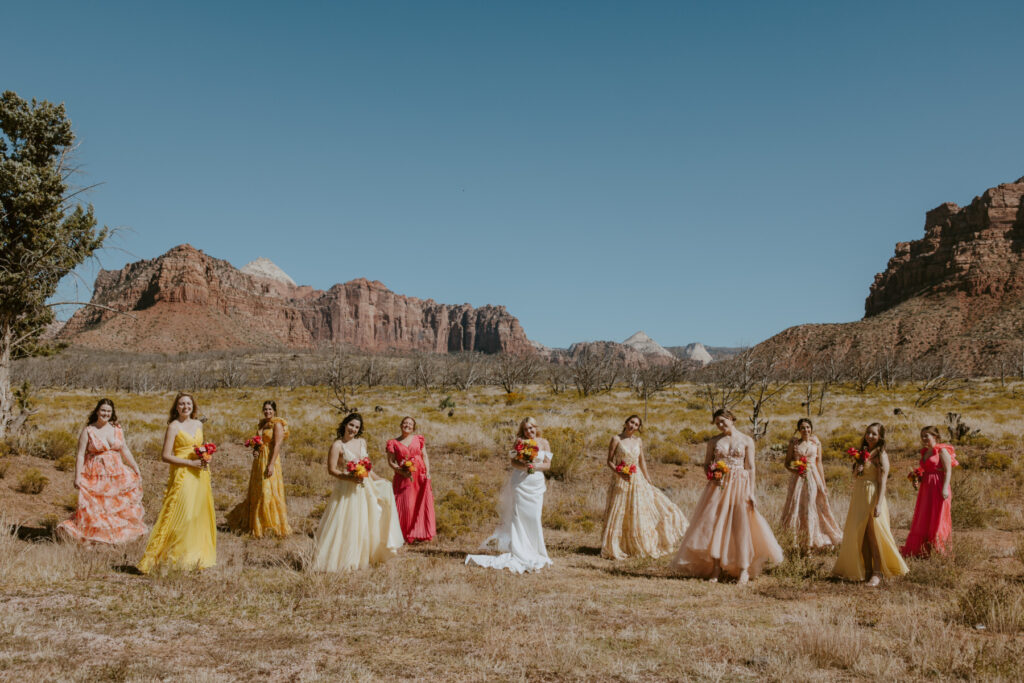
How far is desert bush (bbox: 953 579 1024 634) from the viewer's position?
5656 mm

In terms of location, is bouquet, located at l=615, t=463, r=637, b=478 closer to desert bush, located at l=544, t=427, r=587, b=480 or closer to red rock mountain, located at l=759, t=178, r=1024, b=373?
desert bush, located at l=544, t=427, r=587, b=480

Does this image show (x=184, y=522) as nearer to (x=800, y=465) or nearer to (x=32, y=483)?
(x=32, y=483)

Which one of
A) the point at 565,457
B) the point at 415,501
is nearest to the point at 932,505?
the point at 415,501

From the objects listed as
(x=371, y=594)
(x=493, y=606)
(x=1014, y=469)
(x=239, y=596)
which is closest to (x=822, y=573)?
(x=493, y=606)

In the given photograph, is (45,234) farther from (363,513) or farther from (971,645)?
(971,645)

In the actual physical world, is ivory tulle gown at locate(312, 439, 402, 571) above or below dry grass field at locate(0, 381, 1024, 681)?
above

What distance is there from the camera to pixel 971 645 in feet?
16.9

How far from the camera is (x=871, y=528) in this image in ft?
24.1

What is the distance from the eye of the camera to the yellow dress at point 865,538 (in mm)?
7285

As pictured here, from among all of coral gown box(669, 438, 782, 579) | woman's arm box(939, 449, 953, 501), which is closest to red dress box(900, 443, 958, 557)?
woman's arm box(939, 449, 953, 501)

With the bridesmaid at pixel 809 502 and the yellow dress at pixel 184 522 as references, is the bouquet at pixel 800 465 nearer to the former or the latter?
the bridesmaid at pixel 809 502

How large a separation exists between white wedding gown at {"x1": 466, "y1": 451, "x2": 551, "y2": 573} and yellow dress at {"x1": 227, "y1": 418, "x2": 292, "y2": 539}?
3.31 meters

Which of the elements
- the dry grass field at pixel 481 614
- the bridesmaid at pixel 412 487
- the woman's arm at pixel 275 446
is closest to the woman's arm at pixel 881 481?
the dry grass field at pixel 481 614

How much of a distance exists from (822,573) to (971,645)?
2707 mm
